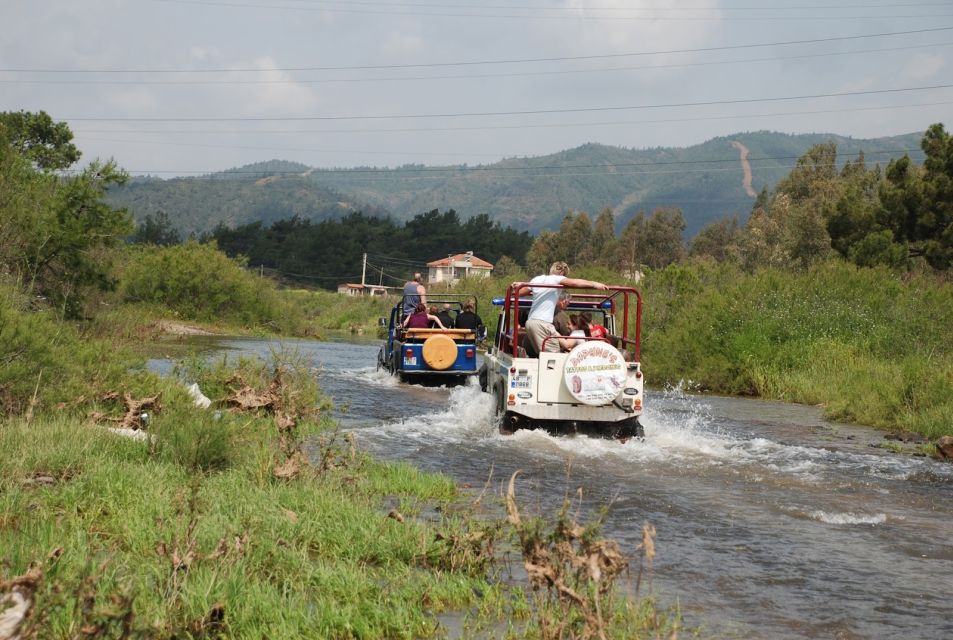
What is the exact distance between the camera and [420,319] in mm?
22906

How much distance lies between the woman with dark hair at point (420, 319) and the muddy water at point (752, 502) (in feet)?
16.5

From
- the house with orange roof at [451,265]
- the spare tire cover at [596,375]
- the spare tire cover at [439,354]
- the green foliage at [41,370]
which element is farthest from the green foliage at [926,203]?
the house with orange roof at [451,265]

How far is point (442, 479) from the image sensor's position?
9945mm

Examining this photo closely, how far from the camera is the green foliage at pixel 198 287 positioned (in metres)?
53.7

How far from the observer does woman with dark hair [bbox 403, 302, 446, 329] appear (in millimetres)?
22766

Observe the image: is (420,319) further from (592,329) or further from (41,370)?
(41,370)

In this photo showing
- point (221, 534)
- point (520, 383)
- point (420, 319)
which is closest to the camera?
point (221, 534)

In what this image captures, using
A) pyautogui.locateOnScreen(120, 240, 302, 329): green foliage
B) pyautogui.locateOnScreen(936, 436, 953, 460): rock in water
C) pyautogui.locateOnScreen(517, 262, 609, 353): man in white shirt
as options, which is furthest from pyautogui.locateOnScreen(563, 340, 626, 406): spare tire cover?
pyautogui.locateOnScreen(120, 240, 302, 329): green foliage

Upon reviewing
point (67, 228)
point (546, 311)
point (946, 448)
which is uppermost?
point (67, 228)

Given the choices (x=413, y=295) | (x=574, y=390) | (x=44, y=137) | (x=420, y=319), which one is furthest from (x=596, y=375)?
(x=44, y=137)

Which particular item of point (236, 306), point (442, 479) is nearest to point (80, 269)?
point (442, 479)

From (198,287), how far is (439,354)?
3561cm

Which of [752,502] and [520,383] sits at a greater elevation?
[520,383]

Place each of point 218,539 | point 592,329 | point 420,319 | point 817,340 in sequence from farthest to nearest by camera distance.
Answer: point 817,340 → point 420,319 → point 592,329 → point 218,539
